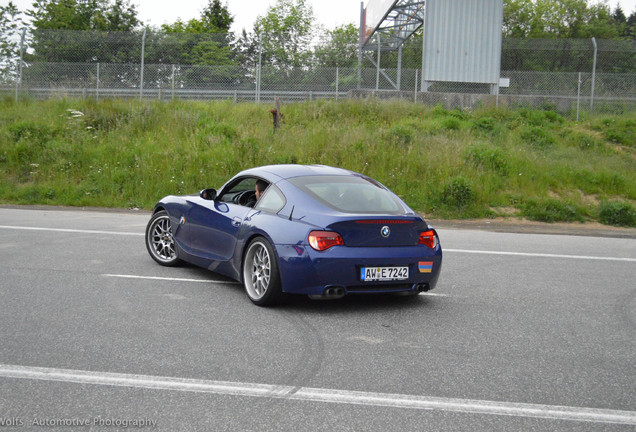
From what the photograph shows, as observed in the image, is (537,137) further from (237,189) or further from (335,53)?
(237,189)

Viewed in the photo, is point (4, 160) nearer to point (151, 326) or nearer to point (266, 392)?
point (151, 326)

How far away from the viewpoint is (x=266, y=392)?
166 inches

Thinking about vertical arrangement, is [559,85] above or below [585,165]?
above

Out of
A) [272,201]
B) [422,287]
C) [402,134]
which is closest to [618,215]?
[402,134]

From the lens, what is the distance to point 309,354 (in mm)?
5027

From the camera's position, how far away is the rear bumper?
6.13 m

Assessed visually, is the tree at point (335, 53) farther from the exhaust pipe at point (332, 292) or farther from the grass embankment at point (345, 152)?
the exhaust pipe at point (332, 292)

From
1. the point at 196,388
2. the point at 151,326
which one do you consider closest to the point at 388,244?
the point at 151,326

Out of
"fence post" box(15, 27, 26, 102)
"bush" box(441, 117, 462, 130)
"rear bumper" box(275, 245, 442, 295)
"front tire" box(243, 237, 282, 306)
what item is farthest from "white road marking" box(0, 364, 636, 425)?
"fence post" box(15, 27, 26, 102)

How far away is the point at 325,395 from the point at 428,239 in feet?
9.28

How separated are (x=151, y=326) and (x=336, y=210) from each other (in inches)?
77.9

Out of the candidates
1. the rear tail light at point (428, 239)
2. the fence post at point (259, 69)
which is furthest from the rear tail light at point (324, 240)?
the fence post at point (259, 69)

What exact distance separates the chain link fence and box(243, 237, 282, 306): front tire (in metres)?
17.5

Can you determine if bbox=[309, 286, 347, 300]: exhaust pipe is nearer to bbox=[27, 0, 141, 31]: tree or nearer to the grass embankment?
the grass embankment
